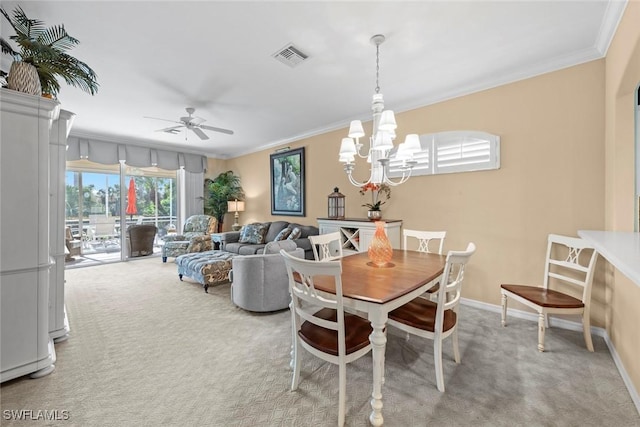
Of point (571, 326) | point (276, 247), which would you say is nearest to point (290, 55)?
point (276, 247)

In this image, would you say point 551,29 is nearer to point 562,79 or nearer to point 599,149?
point 562,79

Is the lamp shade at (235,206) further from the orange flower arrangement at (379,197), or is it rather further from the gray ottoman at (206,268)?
the orange flower arrangement at (379,197)

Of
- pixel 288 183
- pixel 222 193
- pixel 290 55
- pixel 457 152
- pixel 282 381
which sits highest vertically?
pixel 290 55

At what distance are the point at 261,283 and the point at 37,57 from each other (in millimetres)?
2591

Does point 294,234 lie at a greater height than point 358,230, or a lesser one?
lesser

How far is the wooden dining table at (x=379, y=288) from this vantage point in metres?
1.48

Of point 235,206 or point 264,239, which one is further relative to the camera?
point 235,206

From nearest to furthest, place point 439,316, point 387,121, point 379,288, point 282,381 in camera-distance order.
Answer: point 379,288
point 439,316
point 282,381
point 387,121

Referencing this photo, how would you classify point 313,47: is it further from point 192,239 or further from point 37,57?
point 192,239

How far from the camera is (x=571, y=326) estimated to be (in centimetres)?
261

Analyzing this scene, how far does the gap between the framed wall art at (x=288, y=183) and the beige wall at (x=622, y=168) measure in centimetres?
416

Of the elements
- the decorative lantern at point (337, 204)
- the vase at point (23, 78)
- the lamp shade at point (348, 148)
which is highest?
the vase at point (23, 78)

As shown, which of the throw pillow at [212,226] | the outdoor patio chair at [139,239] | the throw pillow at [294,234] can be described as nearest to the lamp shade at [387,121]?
the throw pillow at [294,234]

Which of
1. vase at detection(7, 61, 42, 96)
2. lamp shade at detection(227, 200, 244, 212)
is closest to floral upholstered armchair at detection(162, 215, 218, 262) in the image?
lamp shade at detection(227, 200, 244, 212)
